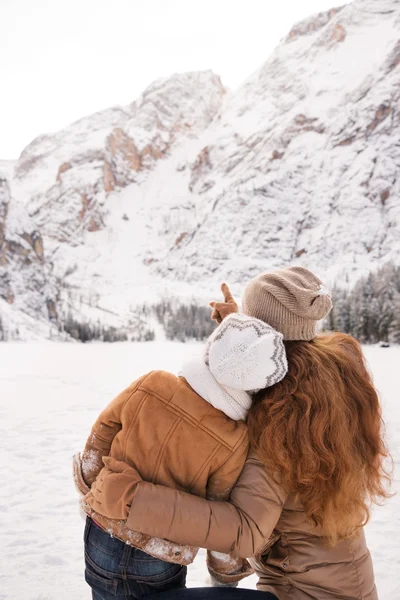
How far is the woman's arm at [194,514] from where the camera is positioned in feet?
5.30

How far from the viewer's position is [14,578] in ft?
11.2

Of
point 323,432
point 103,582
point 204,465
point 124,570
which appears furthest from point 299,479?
point 103,582

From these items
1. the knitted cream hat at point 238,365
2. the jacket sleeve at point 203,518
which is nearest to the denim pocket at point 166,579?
the jacket sleeve at point 203,518

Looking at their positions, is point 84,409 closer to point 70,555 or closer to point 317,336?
point 70,555

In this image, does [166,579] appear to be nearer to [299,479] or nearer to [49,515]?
[299,479]

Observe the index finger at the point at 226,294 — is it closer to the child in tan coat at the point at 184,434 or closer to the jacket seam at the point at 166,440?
the child in tan coat at the point at 184,434

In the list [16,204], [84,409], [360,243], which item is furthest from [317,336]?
[360,243]

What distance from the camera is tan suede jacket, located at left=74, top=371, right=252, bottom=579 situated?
5.55 ft

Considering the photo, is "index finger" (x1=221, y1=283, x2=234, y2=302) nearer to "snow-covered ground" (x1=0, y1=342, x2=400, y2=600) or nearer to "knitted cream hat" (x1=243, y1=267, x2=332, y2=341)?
"knitted cream hat" (x1=243, y1=267, x2=332, y2=341)

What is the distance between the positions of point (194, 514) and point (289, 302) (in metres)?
0.90

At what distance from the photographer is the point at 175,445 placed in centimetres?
169

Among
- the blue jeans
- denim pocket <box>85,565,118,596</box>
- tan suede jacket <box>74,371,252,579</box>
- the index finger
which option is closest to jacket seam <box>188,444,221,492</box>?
tan suede jacket <box>74,371,252,579</box>

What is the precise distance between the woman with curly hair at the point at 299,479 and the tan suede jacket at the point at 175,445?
64mm

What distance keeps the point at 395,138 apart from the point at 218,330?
17773cm
